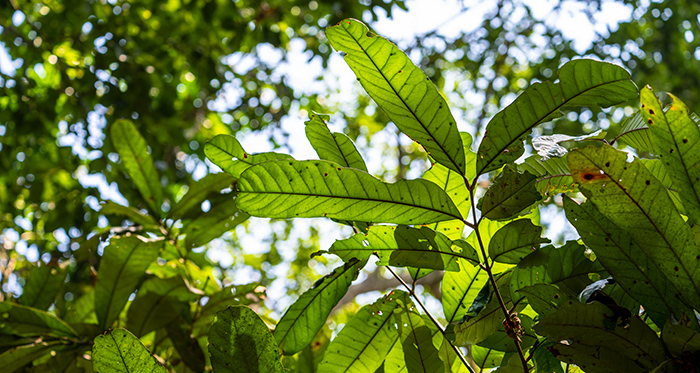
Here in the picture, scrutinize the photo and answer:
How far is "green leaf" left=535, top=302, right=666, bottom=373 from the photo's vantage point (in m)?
0.42

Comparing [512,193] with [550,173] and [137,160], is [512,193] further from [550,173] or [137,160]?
[137,160]

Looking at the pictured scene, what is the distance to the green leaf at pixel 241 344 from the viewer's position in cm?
46

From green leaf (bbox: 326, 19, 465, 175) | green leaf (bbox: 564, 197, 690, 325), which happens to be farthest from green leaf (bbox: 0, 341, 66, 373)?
green leaf (bbox: 564, 197, 690, 325)

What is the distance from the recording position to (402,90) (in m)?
0.50

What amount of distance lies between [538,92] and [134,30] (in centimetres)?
349

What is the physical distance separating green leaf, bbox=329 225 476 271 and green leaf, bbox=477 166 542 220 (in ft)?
0.18

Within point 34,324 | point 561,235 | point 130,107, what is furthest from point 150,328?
point 561,235

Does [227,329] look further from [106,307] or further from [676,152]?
[106,307]

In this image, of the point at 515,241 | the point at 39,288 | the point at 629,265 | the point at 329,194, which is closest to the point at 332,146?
the point at 329,194

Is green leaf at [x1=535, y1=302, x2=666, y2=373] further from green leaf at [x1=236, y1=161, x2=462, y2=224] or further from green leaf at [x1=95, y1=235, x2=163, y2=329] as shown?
green leaf at [x1=95, y1=235, x2=163, y2=329]

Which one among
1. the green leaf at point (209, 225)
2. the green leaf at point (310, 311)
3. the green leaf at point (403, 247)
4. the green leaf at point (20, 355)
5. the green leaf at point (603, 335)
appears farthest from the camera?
the green leaf at point (209, 225)

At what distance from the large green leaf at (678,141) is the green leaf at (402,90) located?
17cm

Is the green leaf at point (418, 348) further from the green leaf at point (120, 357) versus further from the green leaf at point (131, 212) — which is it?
the green leaf at point (131, 212)

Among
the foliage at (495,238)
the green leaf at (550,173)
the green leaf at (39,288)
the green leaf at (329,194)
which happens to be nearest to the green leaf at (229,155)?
the foliage at (495,238)
